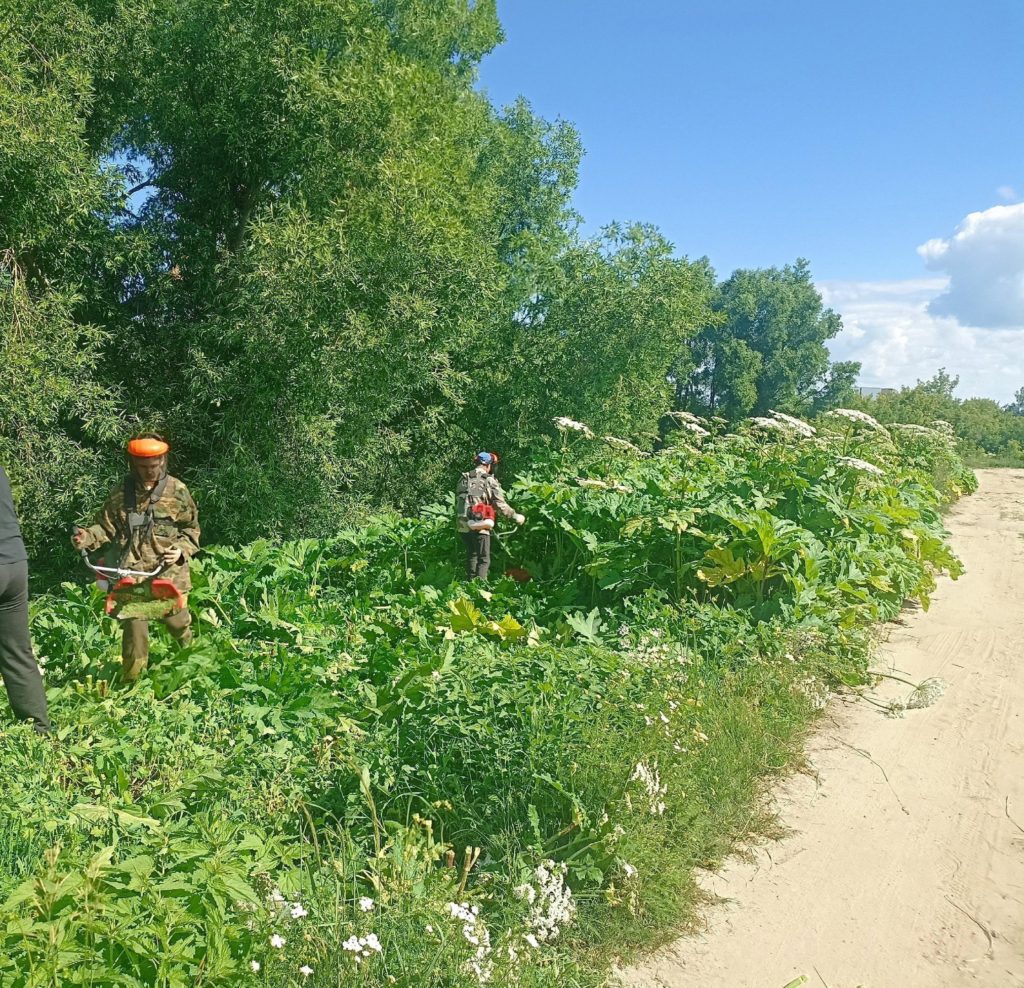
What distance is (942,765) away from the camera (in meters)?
4.93

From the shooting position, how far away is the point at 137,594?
5.70 metres

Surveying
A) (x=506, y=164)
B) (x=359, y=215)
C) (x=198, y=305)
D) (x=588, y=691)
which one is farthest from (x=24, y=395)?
(x=506, y=164)

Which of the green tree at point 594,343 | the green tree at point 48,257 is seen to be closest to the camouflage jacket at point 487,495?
the green tree at point 48,257

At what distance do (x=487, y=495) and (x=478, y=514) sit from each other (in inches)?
9.5

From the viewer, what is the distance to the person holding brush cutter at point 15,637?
4.64 meters

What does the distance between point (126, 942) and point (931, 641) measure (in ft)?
21.9

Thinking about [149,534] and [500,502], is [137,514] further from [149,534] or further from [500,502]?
[500,502]

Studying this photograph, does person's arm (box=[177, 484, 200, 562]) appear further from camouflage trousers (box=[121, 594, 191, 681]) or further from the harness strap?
camouflage trousers (box=[121, 594, 191, 681])

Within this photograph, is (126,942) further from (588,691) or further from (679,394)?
(679,394)

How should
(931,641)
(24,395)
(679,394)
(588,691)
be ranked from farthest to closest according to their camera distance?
(679,394) → (24,395) → (931,641) → (588,691)

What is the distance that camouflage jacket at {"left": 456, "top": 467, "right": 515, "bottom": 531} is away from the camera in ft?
28.8

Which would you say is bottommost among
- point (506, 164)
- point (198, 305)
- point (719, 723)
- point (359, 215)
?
point (719, 723)

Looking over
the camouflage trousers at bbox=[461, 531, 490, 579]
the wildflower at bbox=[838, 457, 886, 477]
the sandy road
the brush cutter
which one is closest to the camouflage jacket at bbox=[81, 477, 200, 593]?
the brush cutter

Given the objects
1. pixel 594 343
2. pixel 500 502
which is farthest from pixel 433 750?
pixel 594 343
